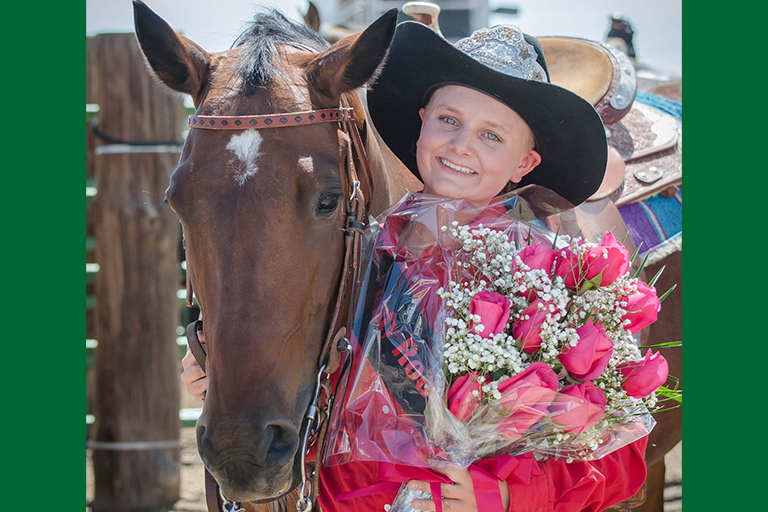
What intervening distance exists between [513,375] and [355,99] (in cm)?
92

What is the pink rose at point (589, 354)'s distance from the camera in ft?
4.81

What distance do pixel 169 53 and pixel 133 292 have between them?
279 cm

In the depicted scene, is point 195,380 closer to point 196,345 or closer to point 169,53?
point 196,345

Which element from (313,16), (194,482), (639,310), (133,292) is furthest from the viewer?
(194,482)

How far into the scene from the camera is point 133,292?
13.7ft

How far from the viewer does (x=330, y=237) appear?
1.59 meters

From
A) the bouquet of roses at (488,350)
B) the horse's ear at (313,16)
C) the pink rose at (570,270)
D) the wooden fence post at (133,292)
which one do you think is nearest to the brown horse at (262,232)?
the bouquet of roses at (488,350)

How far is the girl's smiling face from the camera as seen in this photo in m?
1.77

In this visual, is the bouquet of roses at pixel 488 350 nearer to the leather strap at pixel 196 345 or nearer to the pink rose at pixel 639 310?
the pink rose at pixel 639 310

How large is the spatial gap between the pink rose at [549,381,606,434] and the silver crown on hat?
34.4 inches

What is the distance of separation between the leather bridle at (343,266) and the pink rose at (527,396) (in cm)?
42

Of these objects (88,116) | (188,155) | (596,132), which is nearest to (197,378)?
(188,155)

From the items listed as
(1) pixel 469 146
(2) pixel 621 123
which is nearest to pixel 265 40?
(1) pixel 469 146

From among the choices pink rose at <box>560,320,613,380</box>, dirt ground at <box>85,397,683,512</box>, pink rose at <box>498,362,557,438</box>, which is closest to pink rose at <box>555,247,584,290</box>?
pink rose at <box>560,320,613,380</box>
